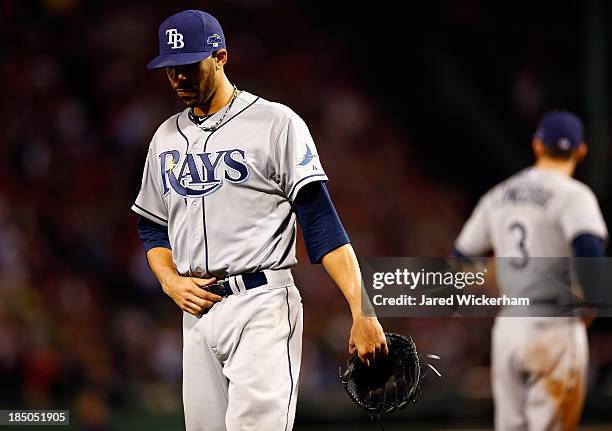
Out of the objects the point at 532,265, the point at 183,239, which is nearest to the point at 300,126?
the point at 183,239

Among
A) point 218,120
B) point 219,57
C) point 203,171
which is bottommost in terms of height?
point 203,171

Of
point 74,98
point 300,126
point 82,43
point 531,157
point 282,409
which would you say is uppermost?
point 82,43

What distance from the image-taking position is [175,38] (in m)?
2.27

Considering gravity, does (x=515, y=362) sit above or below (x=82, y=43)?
below

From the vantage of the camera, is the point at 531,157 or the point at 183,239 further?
the point at 531,157

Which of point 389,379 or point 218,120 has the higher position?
point 218,120

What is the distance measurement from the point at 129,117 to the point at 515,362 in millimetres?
3527

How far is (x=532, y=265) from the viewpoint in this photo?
12.5 ft

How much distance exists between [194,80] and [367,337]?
0.69 meters

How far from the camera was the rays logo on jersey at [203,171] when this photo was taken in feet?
7.50

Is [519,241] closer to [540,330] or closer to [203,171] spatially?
[540,330]

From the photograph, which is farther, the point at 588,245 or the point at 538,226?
the point at 538,226

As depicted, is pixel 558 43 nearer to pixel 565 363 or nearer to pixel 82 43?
pixel 82 43
